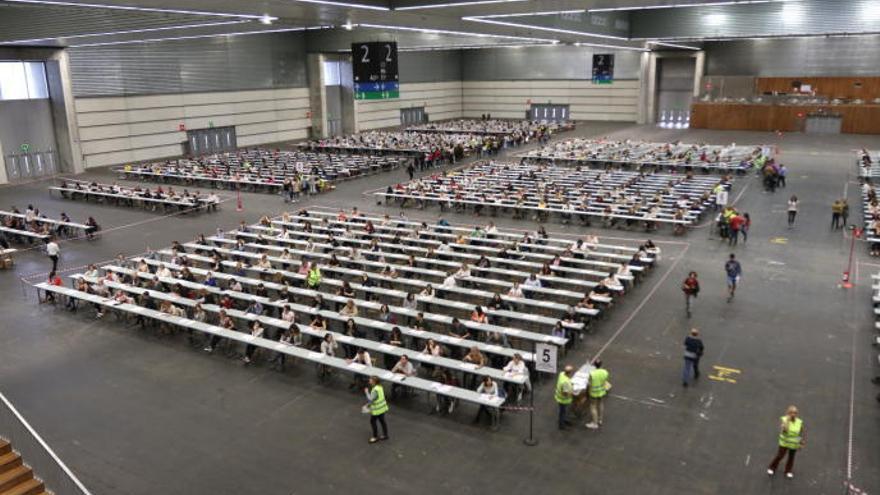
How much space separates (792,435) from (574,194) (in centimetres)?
2224

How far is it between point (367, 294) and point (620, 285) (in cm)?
735

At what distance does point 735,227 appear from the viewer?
23.9 meters

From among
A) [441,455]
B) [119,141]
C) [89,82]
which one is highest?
[89,82]

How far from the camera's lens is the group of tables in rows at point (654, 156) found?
39.8 m

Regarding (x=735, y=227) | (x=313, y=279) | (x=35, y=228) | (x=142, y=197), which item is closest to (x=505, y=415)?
(x=313, y=279)

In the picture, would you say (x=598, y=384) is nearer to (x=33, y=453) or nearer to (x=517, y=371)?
(x=517, y=371)

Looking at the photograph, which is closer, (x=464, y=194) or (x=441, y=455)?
(x=441, y=455)

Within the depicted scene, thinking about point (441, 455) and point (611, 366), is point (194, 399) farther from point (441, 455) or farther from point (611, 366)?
point (611, 366)

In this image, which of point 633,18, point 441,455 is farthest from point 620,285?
point 633,18

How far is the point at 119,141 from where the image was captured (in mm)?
47375

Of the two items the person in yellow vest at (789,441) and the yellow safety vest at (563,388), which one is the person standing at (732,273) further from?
the yellow safety vest at (563,388)

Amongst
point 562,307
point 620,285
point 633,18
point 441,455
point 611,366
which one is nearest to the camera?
point 441,455

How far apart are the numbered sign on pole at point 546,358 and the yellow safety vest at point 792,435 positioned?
3.84 metres

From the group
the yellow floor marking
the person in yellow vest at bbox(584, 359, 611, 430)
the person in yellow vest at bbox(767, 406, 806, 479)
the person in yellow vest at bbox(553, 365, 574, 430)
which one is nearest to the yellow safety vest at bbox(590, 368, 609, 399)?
the person in yellow vest at bbox(584, 359, 611, 430)
